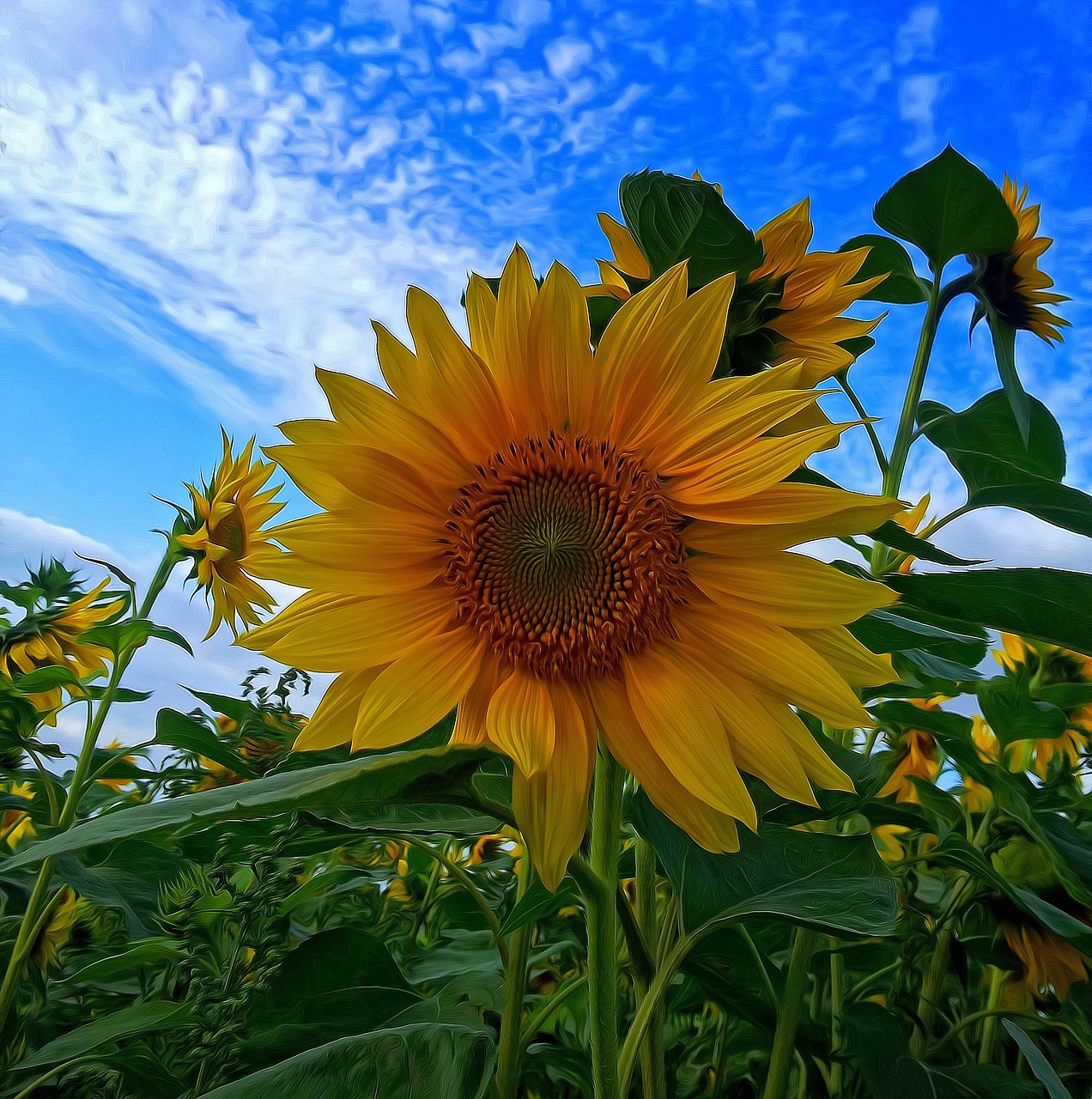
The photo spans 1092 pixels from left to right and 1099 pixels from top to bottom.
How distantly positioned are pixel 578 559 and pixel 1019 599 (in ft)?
0.72

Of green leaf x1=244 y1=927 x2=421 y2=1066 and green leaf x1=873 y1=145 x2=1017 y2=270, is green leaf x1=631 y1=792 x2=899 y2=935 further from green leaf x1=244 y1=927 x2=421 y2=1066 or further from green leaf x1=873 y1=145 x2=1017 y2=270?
green leaf x1=873 y1=145 x2=1017 y2=270

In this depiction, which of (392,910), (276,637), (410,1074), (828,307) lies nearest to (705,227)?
(828,307)

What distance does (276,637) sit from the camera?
0.46 metres

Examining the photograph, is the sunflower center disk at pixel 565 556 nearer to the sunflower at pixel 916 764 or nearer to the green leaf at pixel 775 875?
the green leaf at pixel 775 875

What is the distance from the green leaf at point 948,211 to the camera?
706 millimetres

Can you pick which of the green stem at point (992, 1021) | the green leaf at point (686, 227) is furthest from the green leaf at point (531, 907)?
the green stem at point (992, 1021)

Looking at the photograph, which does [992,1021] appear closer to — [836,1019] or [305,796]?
[836,1019]

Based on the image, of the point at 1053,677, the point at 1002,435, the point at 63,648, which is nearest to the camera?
the point at 1002,435

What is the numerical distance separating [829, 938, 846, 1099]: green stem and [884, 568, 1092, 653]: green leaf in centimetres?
30

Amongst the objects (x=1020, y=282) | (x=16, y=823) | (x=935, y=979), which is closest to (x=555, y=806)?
(x=935, y=979)

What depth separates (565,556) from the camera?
1.60 feet

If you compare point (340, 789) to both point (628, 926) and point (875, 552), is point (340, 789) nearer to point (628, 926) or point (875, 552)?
point (628, 926)

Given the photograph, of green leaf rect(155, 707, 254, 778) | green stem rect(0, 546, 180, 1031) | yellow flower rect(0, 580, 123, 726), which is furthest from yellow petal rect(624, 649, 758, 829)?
yellow flower rect(0, 580, 123, 726)

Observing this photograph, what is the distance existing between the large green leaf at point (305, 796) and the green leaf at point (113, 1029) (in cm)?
27
